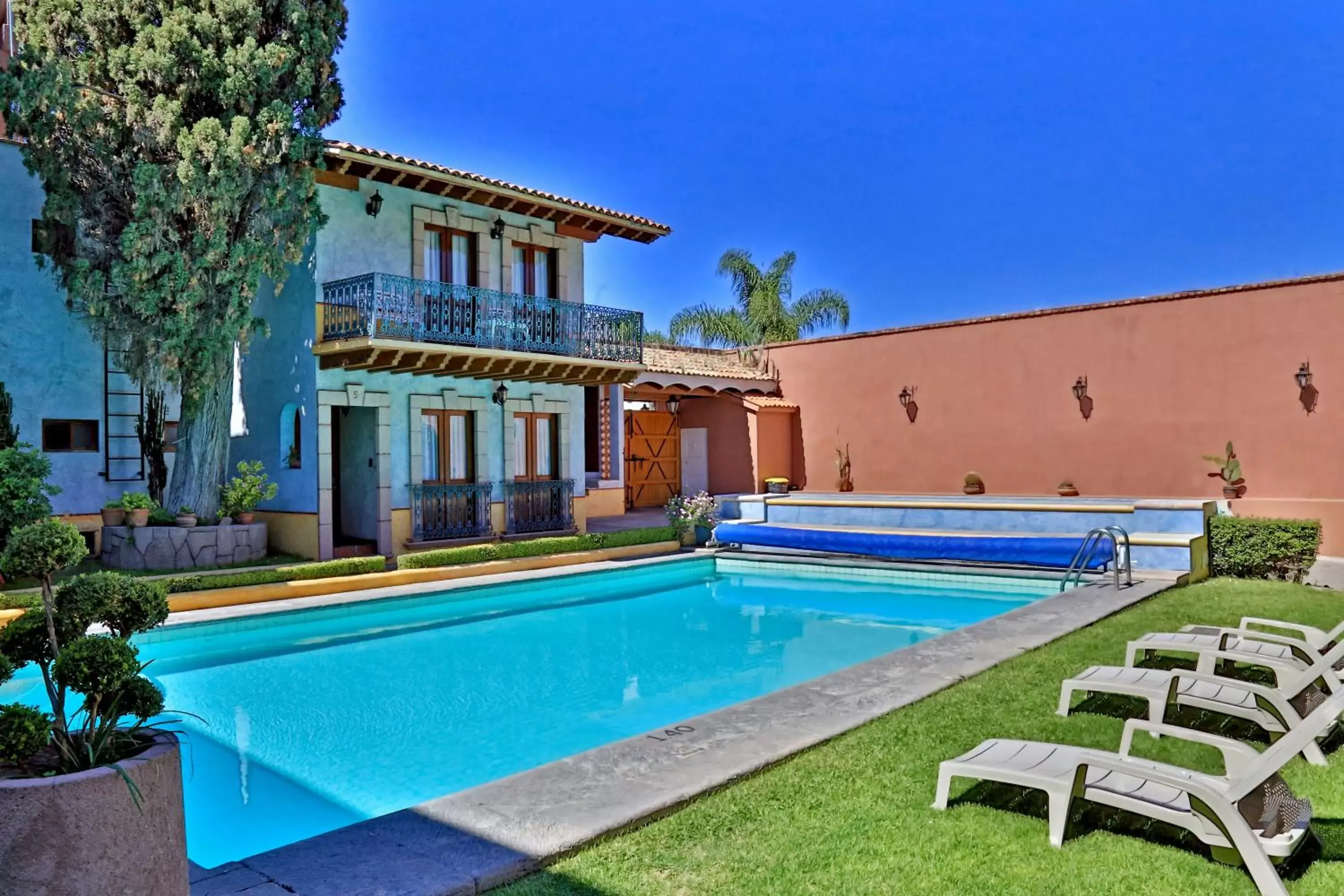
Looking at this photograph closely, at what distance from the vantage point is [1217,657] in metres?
6.27

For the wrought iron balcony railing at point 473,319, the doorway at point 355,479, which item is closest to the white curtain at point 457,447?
the doorway at point 355,479

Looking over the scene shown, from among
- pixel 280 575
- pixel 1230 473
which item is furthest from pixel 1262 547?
pixel 280 575

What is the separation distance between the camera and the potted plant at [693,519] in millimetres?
18062

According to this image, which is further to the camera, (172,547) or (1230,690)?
(172,547)

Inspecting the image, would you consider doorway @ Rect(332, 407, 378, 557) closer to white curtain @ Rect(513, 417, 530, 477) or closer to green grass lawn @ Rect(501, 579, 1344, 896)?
white curtain @ Rect(513, 417, 530, 477)

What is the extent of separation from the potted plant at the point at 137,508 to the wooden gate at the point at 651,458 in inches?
473

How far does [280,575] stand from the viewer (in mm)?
12945

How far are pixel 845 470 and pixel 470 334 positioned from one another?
36.9 feet

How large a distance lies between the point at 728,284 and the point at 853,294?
5422 millimetres

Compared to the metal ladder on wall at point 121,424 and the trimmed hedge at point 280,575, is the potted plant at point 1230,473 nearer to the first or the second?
the trimmed hedge at point 280,575

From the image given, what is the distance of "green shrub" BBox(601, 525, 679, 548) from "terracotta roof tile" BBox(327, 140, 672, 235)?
6.46 m

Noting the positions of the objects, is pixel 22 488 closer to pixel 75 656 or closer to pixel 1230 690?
pixel 75 656

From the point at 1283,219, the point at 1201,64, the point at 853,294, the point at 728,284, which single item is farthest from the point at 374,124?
the point at 1283,219

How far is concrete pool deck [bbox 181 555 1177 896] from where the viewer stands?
355 centimetres
